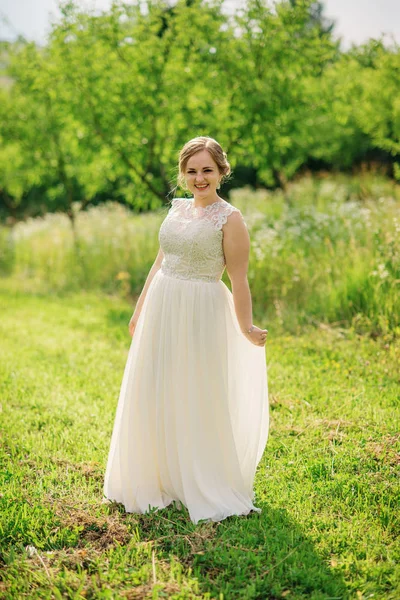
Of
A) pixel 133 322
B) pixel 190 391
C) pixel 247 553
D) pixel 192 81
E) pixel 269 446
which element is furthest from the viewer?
pixel 192 81

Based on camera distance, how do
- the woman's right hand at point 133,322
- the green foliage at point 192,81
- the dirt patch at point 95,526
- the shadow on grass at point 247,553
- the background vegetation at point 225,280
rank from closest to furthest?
1. the shadow on grass at point 247,553
2. the background vegetation at point 225,280
3. the dirt patch at point 95,526
4. the woman's right hand at point 133,322
5. the green foliage at point 192,81

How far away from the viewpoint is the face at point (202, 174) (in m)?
3.22

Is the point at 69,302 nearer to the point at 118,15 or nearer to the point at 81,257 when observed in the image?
the point at 81,257

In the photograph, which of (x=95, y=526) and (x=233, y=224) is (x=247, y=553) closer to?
(x=95, y=526)

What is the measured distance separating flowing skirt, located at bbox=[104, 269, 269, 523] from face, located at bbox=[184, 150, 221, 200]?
0.53 meters

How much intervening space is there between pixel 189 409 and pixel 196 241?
987mm

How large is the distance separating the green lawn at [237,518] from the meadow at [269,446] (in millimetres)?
11

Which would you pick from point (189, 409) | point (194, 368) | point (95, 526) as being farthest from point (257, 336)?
point (95, 526)

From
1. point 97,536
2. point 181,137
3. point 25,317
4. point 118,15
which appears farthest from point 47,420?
point 118,15

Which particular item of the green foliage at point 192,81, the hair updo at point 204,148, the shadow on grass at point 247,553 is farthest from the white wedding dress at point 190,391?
the green foliage at point 192,81

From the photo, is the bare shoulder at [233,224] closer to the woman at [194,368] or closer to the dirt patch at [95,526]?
the woman at [194,368]

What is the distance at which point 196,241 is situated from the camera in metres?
3.19

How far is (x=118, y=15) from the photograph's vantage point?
343 inches

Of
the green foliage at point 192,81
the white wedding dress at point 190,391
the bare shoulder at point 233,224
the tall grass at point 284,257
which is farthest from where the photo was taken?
the green foliage at point 192,81
